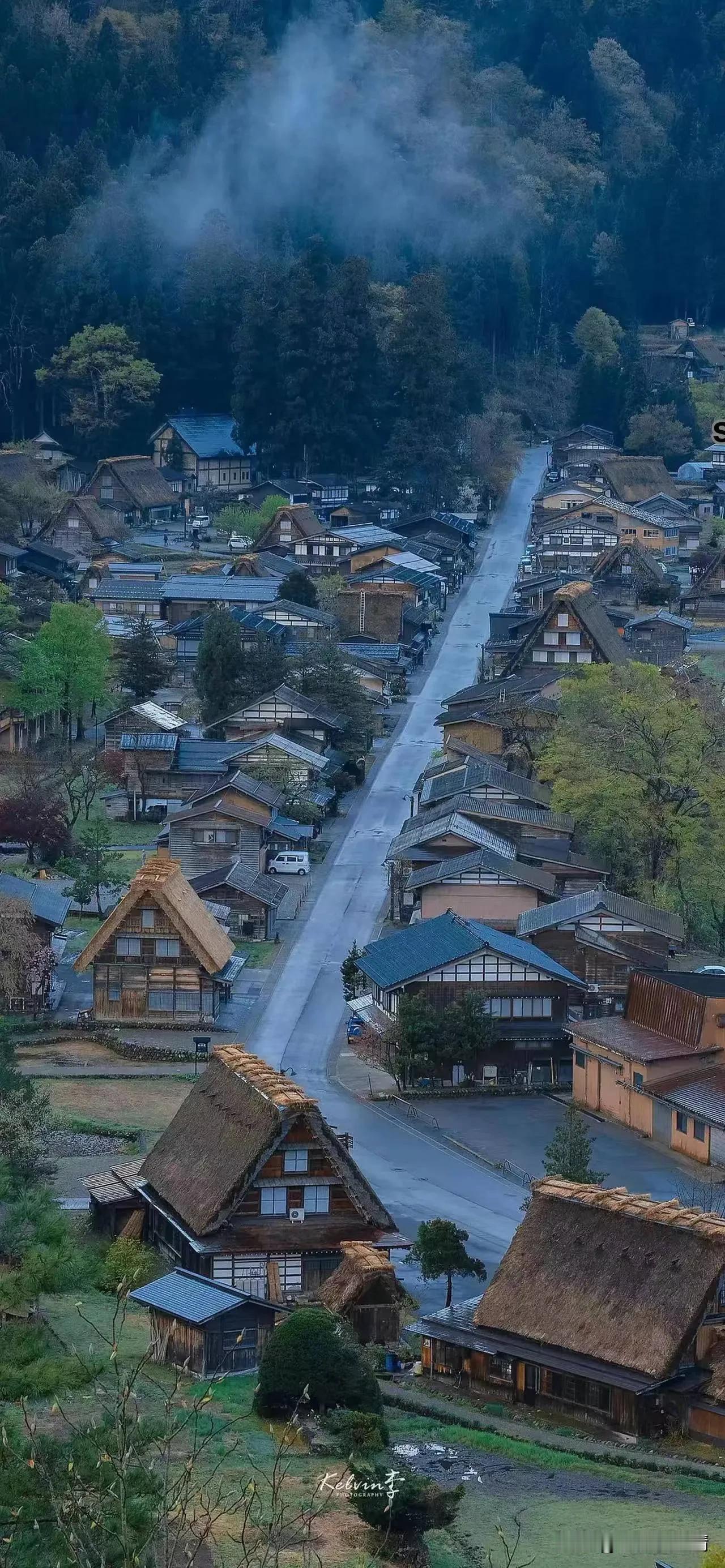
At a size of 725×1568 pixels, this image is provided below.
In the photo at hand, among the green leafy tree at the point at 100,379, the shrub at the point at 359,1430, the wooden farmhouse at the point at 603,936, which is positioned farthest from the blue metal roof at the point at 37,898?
the green leafy tree at the point at 100,379

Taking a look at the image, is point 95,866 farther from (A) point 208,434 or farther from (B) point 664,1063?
(A) point 208,434

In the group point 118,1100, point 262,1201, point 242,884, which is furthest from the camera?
point 242,884

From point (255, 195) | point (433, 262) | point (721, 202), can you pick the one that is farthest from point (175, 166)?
point (721, 202)

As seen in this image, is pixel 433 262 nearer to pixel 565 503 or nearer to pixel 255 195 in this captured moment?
pixel 255 195

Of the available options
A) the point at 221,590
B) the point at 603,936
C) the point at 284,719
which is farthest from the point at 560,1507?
the point at 221,590

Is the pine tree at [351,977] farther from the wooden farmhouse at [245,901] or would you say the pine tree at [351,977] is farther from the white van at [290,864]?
the white van at [290,864]

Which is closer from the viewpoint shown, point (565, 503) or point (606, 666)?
point (606, 666)
